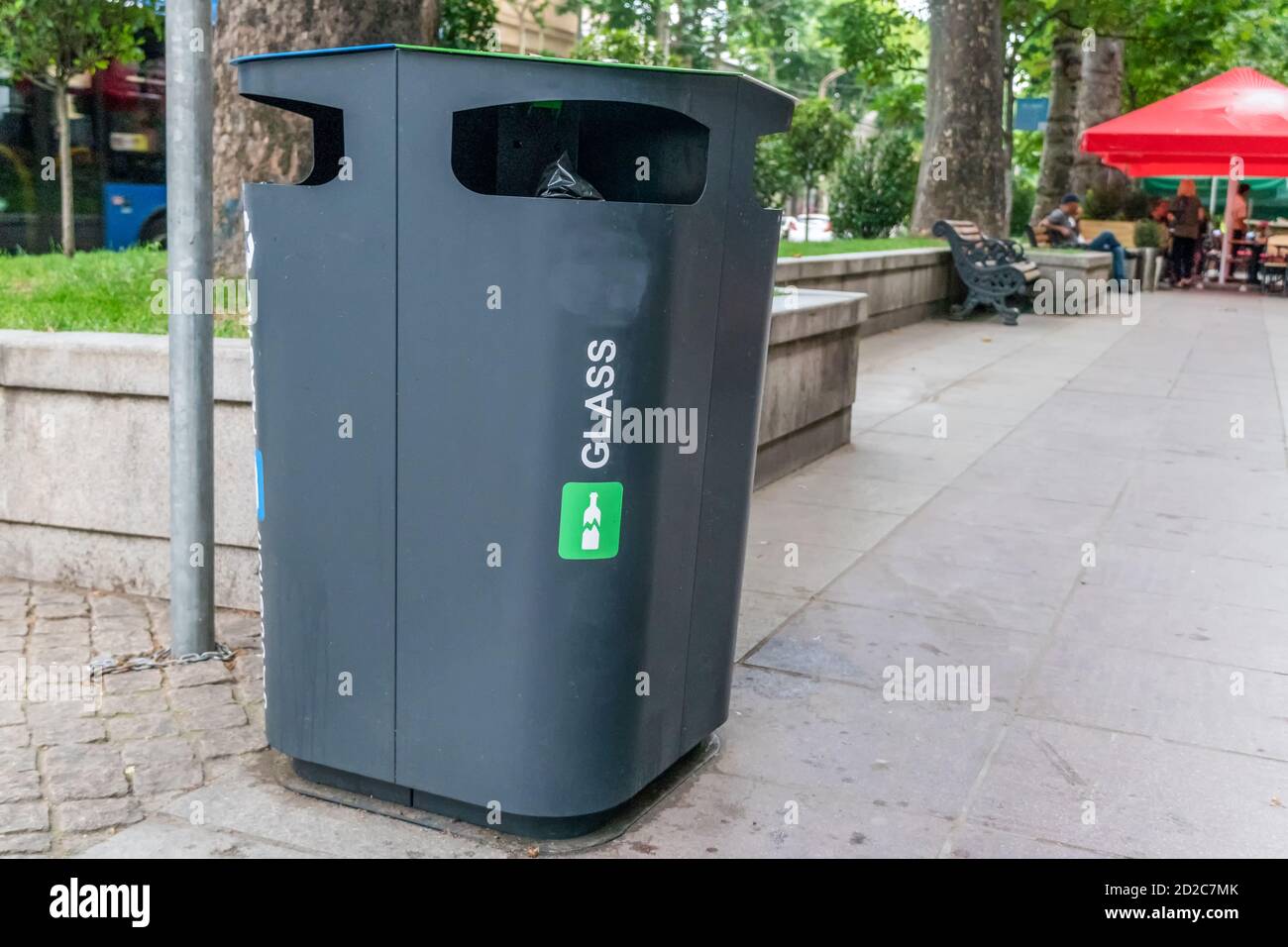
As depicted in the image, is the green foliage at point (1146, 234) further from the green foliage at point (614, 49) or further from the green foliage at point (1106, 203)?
the green foliage at point (614, 49)

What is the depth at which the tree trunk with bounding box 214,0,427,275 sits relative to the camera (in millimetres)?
6562

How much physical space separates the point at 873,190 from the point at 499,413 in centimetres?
1916

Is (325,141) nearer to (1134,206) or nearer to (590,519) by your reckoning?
(590,519)

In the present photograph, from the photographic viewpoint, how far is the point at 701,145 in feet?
Answer: 10.9

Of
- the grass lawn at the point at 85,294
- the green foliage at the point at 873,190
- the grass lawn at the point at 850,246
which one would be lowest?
the grass lawn at the point at 85,294

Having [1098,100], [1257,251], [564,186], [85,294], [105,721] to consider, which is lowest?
[105,721]

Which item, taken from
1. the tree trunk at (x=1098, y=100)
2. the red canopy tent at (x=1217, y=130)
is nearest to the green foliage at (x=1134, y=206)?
the tree trunk at (x=1098, y=100)

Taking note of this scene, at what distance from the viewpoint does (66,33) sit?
12.6 m

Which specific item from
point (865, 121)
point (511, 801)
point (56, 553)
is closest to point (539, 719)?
point (511, 801)

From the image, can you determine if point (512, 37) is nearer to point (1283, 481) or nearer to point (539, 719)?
point (1283, 481)

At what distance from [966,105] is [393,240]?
16852 mm

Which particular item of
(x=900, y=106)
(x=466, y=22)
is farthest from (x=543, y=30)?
(x=466, y=22)

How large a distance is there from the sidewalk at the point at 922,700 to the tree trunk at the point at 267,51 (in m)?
2.51

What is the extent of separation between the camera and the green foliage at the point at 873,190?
21.2 meters
